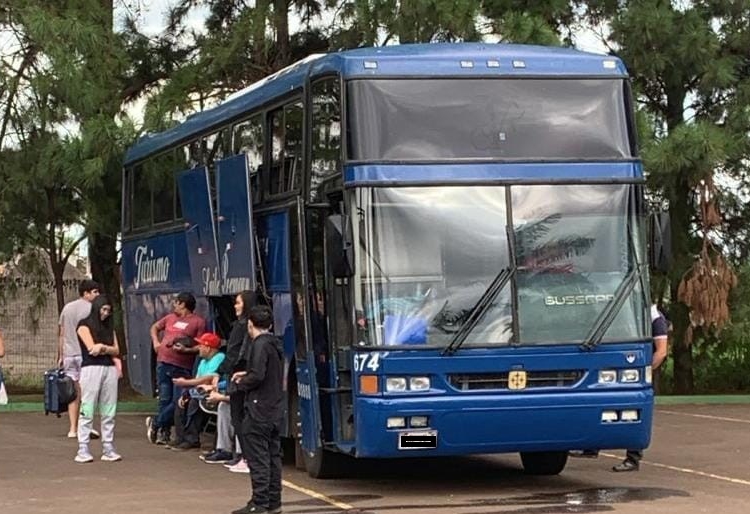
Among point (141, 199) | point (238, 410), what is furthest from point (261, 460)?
point (141, 199)

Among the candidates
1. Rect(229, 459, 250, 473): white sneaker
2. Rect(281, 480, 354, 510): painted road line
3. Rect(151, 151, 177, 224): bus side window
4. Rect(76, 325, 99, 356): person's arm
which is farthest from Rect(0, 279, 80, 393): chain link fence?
Rect(281, 480, 354, 510): painted road line

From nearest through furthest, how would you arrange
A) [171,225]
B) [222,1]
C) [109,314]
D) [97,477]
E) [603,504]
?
[603,504] < [97,477] < [109,314] < [171,225] < [222,1]

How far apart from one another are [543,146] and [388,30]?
9.79 meters

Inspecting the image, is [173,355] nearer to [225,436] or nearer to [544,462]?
[225,436]

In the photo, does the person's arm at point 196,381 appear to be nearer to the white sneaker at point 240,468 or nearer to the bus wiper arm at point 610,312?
the white sneaker at point 240,468

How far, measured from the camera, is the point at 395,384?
38.7ft

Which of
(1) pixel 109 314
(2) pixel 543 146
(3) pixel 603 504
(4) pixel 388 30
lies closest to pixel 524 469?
(3) pixel 603 504

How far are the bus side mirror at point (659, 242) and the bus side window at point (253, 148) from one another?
13.6ft

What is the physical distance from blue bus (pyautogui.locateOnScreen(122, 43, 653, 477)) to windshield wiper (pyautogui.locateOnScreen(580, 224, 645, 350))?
0.04 ft

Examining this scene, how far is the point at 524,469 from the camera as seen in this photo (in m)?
14.1

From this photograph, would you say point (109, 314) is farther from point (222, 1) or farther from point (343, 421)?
point (222, 1)

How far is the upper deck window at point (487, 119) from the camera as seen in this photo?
12.2m

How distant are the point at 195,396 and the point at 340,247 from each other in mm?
4708

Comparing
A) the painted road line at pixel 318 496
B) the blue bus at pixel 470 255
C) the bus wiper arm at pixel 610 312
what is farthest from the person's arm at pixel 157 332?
the bus wiper arm at pixel 610 312
